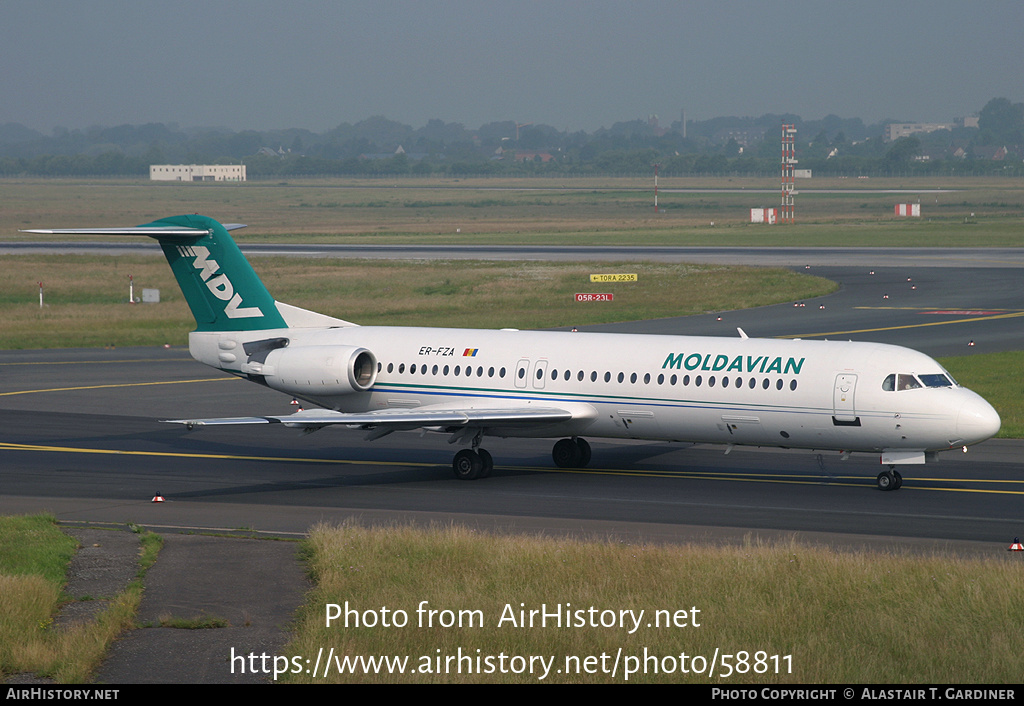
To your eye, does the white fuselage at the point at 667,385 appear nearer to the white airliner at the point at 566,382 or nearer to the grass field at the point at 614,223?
the white airliner at the point at 566,382

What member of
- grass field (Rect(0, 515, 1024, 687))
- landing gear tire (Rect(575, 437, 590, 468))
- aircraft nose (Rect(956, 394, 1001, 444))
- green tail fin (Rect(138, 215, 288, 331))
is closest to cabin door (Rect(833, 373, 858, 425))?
aircraft nose (Rect(956, 394, 1001, 444))

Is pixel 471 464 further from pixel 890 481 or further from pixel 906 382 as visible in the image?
pixel 906 382

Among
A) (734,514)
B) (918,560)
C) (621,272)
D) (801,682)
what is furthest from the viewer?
(621,272)

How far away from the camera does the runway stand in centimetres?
2286

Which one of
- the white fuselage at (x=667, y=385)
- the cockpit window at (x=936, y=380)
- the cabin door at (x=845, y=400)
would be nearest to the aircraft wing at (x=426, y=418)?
the white fuselage at (x=667, y=385)

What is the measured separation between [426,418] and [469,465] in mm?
1650

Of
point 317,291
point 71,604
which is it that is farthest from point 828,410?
point 317,291

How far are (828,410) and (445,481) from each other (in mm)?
8386

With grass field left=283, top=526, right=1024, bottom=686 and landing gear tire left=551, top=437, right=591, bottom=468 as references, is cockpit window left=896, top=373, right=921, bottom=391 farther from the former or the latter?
landing gear tire left=551, top=437, right=591, bottom=468

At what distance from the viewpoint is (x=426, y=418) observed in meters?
26.8

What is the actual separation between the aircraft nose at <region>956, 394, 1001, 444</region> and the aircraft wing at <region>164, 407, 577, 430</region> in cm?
805

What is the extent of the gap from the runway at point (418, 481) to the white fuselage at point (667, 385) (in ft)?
4.07

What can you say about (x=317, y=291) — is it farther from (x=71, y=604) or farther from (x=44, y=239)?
(x=44, y=239)

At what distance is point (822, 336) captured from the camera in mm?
51188
